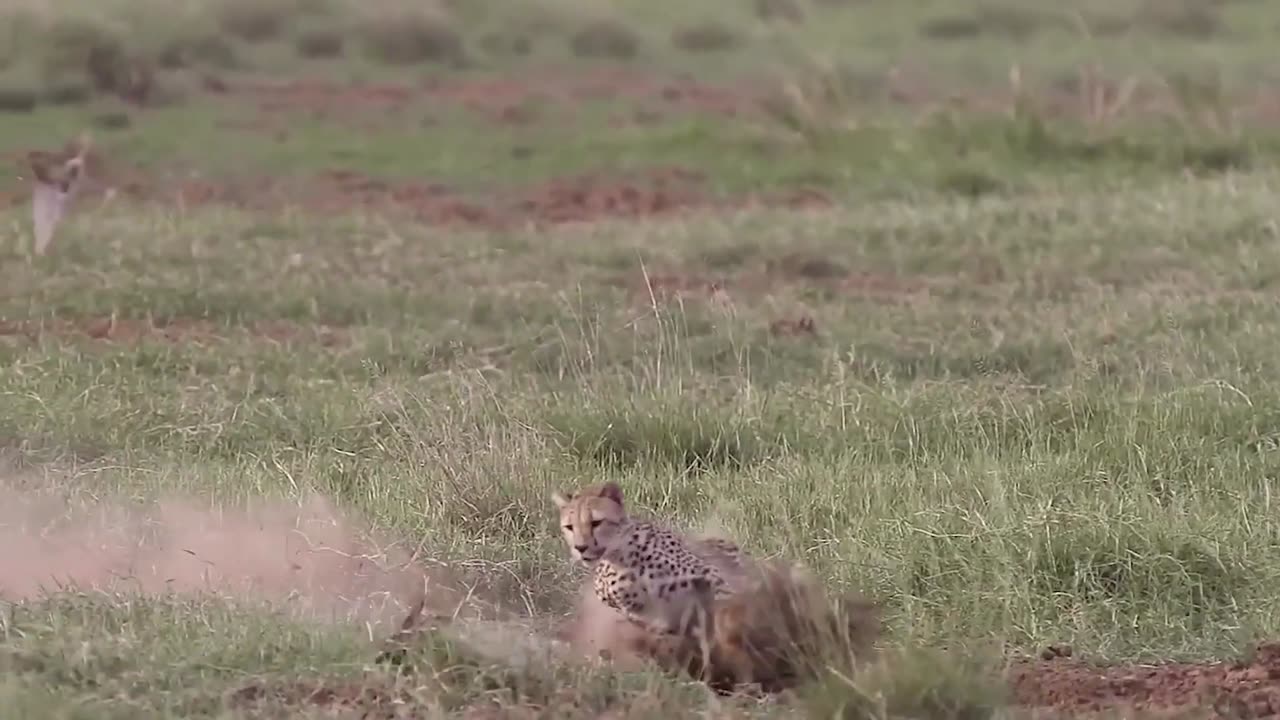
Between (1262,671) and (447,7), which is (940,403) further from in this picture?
(447,7)

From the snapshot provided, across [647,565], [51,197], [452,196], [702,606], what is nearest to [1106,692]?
[702,606]

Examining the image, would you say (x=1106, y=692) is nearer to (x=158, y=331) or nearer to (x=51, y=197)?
A: (x=158, y=331)

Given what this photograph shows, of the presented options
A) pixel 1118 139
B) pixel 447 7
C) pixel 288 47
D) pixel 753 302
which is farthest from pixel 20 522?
pixel 447 7

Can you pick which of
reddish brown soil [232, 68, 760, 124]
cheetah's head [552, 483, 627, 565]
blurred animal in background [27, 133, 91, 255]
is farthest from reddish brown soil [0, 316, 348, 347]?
reddish brown soil [232, 68, 760, 124]

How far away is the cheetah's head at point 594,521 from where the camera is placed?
505cm

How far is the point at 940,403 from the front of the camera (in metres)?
7.71

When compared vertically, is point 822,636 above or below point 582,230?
above

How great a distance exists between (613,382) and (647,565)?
295 centimetres

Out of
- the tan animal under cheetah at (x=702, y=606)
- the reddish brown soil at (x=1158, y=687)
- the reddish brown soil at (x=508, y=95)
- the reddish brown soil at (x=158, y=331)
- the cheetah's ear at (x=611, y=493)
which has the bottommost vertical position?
the reddish brown soil at (x=508, y=95)

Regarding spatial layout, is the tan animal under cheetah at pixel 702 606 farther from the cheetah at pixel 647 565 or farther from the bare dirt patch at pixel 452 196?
the bare dirt patch at pixel 452 196

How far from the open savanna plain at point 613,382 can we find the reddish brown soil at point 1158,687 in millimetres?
16

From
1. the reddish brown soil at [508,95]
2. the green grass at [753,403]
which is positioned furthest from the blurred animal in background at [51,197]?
the reddish brown soil at [508,95]

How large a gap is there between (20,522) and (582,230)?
20.1 feet

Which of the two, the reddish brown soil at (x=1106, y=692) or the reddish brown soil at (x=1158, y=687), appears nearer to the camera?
the reddish brown soil at (x=1106, y=692)
